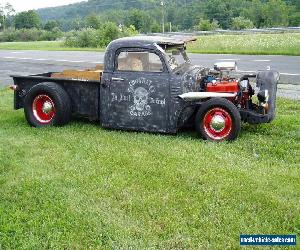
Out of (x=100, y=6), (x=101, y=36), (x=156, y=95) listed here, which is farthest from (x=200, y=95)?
(x=100, y=6)

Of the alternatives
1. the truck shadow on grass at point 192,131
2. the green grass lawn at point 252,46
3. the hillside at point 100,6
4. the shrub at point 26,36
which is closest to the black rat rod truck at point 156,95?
the truck shadow on grass at point 192,131

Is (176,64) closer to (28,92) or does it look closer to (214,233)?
(28,92)

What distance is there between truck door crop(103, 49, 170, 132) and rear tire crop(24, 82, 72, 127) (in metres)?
0.86

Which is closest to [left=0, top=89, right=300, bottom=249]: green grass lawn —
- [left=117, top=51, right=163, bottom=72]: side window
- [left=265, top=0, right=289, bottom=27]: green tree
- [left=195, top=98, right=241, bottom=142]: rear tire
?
[left=195, top=98, right=241, bottom=142]: rear tire

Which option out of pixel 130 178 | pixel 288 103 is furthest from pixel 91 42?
pixel 130 178

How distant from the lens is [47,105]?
315 inches

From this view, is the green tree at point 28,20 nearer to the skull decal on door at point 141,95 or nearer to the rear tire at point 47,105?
the rear tire at point 47,105

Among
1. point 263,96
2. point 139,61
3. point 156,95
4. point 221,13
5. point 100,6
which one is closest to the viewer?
point 263,96

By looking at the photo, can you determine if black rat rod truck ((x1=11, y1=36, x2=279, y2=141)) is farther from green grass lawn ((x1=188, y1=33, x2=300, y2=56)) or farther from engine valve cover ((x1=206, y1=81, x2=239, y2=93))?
green grass lawn ((x1=188, y1=33, x2=300, y2=56))

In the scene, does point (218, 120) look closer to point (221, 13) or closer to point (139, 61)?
point (139, 61)

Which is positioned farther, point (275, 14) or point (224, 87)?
point (275, 14)

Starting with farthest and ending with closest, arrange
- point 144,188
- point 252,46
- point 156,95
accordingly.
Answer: point 252,46 < point 156,95 < point 144,188

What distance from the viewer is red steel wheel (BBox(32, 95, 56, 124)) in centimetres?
801

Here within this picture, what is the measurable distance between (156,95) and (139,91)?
0.30 metres
